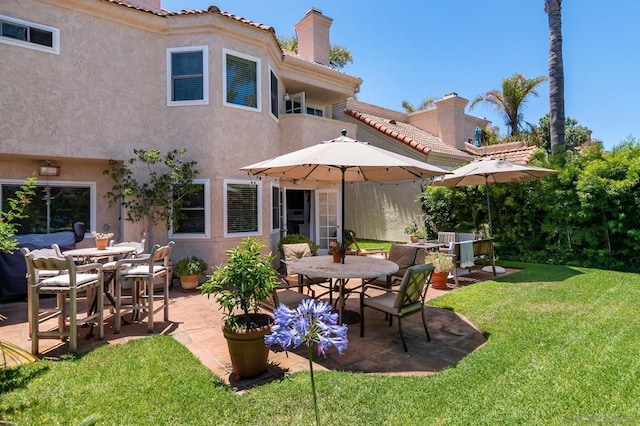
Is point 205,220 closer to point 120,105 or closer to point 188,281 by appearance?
point 188,281

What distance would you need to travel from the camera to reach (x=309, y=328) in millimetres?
2592

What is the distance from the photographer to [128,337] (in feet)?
18.7

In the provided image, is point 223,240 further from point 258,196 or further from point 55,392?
point 55,392

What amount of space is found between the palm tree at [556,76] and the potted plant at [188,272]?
13.1 metres

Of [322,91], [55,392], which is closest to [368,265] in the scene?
[55,392]

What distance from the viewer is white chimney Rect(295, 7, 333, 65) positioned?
49.1ft

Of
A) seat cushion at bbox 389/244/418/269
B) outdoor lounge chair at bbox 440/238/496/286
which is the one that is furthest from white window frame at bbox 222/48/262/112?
outdoor lounge chair at bbox 440/238/496/286

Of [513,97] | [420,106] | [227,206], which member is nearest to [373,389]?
[227,206]

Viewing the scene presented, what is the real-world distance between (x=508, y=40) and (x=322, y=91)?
36.6 feet

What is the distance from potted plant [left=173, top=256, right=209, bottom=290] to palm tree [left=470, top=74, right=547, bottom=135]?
22.9 metres

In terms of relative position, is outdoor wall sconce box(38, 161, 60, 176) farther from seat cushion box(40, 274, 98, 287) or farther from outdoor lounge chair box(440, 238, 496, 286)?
outdoor lounge chair box(440, 238, 496, 286)

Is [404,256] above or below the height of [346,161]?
below

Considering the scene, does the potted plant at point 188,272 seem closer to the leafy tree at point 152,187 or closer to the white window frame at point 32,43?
the leafy tree at point 152,187

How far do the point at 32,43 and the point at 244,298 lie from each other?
9.12 m
